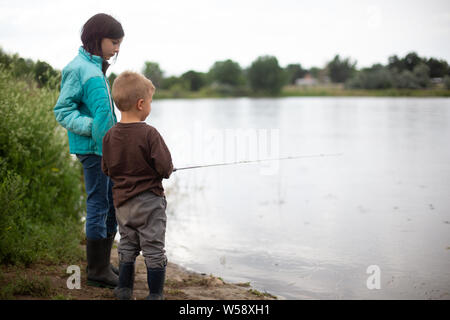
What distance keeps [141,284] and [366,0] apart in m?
7.64

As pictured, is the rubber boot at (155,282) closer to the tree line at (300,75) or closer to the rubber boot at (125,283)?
the rubber boot at (125,283)

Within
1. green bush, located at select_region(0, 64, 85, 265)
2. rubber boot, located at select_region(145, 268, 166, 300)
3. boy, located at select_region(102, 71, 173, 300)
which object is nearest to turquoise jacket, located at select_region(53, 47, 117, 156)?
boy, located at select_region(102, 71, 173, 300)

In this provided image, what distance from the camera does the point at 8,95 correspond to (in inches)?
175

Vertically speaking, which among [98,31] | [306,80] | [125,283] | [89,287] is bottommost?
[89,287]

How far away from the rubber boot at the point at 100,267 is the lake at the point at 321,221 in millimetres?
1461

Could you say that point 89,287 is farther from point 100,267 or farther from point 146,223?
point 146,223

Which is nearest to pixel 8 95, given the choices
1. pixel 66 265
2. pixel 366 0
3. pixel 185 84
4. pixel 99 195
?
pixel 66 265

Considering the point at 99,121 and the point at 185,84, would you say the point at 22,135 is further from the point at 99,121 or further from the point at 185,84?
the point at 185,84

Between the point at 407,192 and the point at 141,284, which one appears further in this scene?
the point at 407,192

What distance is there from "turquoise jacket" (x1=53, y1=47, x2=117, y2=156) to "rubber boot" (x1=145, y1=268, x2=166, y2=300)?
80cm

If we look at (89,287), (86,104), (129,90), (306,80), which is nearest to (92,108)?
(86,104)

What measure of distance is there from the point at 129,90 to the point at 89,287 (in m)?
1.36

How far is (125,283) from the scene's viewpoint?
105 inches

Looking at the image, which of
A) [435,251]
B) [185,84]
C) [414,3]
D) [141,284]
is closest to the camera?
[141,284]
